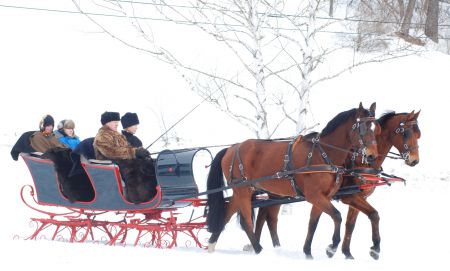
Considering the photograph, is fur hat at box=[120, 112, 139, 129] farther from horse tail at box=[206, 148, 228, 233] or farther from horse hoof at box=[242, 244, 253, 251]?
horse hoof at box=[242, 244, 253, 251]

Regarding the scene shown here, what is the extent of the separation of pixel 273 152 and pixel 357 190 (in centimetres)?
112

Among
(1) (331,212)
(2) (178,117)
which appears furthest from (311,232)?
(2) (178,117)

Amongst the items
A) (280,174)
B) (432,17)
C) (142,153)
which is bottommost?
(280,174)

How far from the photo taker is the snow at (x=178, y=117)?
9172 mm

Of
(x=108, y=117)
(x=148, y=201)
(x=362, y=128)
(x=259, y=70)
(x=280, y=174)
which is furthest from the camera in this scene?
(x=259, y=70)

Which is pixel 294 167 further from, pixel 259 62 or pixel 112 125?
pixel 259 62

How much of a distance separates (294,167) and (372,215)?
3.44 feet

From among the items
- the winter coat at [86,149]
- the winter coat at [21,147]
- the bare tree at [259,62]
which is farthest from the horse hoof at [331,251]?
the winter coat at [21,147]

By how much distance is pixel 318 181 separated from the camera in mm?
9445

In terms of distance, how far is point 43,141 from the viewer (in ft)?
38.7

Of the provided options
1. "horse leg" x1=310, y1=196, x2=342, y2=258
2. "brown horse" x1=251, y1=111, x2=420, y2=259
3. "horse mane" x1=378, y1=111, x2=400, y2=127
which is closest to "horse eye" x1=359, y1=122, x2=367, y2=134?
"brown horse" x1=251, y1=111, x2=420, y2=259

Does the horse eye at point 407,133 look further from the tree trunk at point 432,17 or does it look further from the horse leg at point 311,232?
the tree trunk at point 432,17

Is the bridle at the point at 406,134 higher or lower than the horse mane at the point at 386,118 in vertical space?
lower

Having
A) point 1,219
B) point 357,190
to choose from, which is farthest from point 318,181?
point 1,219
